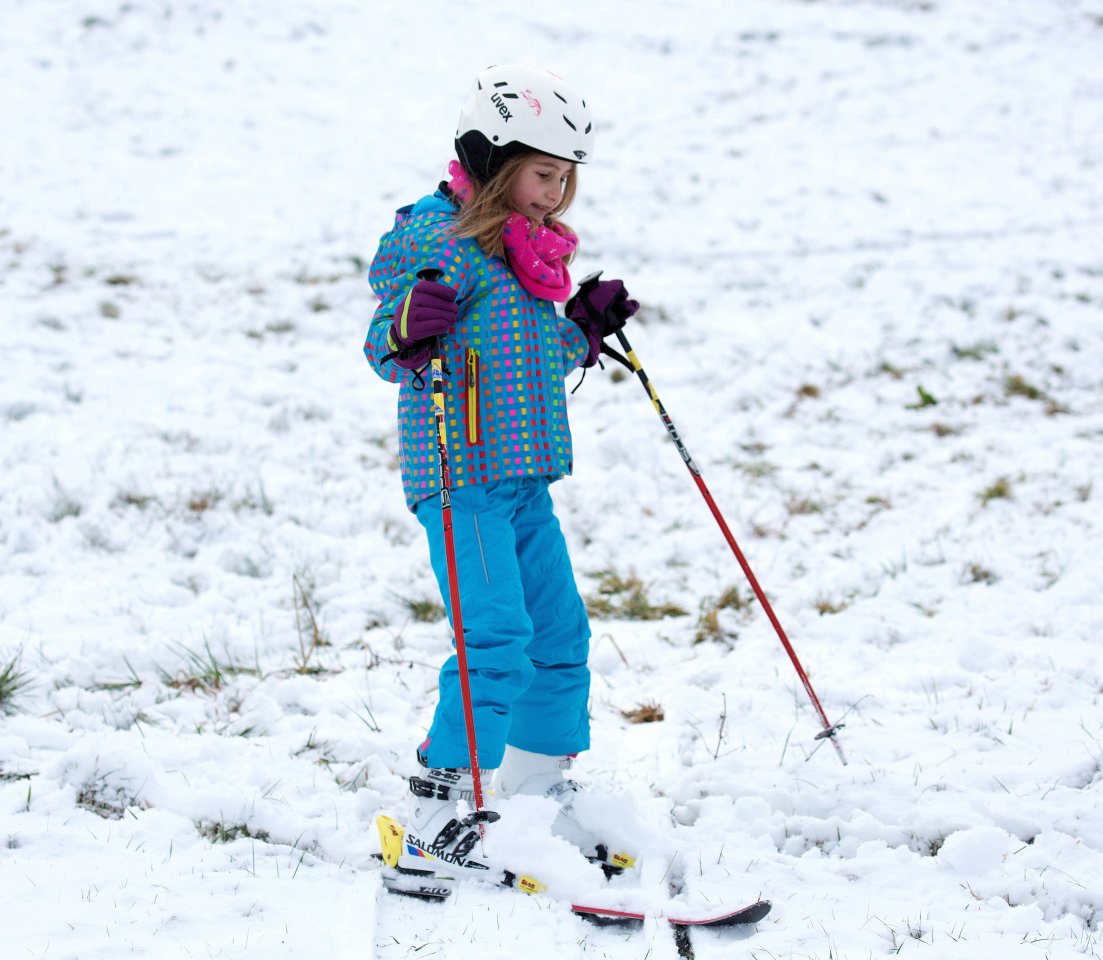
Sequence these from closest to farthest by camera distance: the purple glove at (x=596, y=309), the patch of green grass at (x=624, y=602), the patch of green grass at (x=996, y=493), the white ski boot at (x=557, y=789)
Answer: the white ski boot at (x=557, y=789) → the purple glove at (x=596, y=309) → the patch of green grass at (x=624, y=602) → the patch of green grass at (x=996, y=493)

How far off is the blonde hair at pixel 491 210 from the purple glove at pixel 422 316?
254 millimetres

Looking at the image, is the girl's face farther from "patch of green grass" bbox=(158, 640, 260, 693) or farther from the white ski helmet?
"patch of green grass" bbox=(158, 640, 260, 693)

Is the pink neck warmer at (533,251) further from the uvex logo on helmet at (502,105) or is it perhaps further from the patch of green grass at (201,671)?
the patch of green grass at (201,671)

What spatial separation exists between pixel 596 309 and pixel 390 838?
1.88 meters

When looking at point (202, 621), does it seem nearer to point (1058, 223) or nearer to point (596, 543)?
point (596, 543)

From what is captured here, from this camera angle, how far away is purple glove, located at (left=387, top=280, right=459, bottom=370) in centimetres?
271

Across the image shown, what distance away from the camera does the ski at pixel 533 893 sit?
269cm

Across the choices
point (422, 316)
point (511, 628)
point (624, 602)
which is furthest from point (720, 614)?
point (422, 316)

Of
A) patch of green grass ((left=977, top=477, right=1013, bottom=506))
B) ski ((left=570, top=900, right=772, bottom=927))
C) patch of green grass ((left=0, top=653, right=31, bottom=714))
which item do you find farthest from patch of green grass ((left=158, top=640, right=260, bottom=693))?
patch of green grass ((left=977, top=477, right=1013, bottom=506))

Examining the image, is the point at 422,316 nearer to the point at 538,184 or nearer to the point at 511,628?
the point at 538,184

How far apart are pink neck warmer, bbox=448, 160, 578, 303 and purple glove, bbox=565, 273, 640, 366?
0.23 metres

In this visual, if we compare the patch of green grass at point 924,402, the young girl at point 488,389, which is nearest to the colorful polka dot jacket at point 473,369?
the young girl at point 488,389

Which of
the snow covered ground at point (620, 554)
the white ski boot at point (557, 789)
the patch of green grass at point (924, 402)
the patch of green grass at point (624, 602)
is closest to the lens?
the snow covered ground at point (620, 554)

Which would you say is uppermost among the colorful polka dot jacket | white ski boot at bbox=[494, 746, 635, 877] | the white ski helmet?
the white ski helmet
